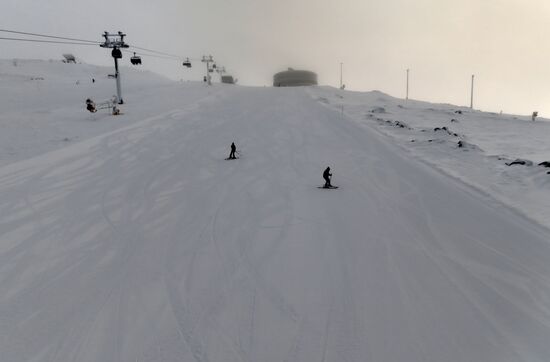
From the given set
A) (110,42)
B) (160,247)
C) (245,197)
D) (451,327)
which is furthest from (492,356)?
(110,42)

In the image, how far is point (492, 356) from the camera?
501 cm

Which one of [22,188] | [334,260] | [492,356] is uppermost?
[22,188]

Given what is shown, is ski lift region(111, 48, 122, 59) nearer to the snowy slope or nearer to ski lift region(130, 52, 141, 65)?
ski lift region(130, 52, 141, 65)

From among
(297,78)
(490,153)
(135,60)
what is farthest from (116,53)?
(297,78)

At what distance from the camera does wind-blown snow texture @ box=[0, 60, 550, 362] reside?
5223 millimetres

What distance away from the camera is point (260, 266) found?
7152 mm

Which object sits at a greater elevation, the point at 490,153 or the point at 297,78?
the point at 297,78

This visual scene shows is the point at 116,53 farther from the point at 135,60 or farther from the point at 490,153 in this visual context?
the point at 490,153

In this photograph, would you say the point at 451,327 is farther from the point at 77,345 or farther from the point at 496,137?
the point at 496,137

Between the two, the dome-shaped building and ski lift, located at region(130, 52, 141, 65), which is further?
the dome-shaped building

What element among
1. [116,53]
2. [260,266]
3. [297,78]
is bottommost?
[260,266]

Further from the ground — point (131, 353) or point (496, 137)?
point (496, 137)

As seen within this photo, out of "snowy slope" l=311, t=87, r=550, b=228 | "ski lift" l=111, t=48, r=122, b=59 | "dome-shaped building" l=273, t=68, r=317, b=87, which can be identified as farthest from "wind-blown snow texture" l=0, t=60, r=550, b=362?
"dome-shaped building" l=273, t=68, r=317, b=87

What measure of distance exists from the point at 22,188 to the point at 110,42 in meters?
24.1
